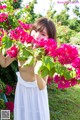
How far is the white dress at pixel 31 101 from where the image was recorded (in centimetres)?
244

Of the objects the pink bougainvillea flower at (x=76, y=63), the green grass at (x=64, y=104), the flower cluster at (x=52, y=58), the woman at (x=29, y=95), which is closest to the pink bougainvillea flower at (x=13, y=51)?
the flower cluster at (x=52, y=58)

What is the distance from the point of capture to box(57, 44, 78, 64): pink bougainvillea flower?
5.54ft

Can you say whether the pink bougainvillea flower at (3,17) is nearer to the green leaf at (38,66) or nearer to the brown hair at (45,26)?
the brown hair at (45,26)

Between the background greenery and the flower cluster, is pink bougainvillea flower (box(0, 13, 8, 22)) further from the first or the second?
the flower cluster

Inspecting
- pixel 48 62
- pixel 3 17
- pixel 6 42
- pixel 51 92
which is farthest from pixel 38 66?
pixel 51 92

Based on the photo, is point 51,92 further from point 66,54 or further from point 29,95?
point 66,54

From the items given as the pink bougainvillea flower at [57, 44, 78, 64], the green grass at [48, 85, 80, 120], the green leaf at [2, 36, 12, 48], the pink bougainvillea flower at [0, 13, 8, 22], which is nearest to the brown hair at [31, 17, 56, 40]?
the green leaf at [2, 36, 12, 48]

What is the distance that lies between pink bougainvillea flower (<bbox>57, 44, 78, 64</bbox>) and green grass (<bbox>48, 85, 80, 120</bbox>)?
2705 mm

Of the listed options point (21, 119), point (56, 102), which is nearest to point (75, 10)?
point (56, 102)

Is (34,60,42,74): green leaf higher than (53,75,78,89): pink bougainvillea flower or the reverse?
higher

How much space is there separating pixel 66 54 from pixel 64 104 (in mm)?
3442

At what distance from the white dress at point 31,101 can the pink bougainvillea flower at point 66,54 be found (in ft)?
2.56

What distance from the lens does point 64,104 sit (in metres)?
5.04

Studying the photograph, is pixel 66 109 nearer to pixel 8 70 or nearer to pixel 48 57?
pixel 8 70
